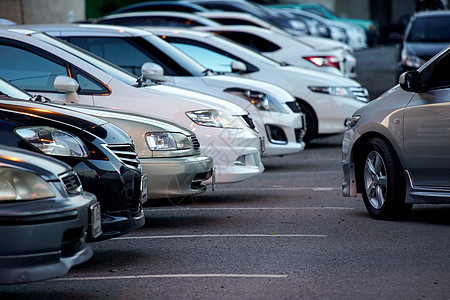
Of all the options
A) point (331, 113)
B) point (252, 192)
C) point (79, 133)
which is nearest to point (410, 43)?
point (331, 113)

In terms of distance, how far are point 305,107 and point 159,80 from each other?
13.3 feet

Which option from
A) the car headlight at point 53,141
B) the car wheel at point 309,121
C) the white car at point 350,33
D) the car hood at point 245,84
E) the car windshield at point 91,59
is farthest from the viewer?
the white car at point 350,33

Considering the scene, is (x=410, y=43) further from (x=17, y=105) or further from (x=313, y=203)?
(x=17, y=105)

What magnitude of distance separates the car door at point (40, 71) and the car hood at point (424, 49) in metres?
10.3

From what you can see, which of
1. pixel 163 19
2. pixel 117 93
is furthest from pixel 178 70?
pixel 163 19

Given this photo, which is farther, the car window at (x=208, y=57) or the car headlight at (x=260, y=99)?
the car window at (x=208, y=57)

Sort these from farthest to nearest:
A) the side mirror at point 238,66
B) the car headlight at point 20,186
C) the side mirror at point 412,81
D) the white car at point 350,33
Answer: the white car at point 350,33 → the side mirror at point 238,66 → the side mirror at point 412,81 → the car headlight at point 20,186

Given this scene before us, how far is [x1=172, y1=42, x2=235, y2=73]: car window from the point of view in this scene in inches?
505

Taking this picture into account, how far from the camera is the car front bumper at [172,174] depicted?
7355 millimetres

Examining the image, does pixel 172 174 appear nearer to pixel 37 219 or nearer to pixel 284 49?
pixel 37 219

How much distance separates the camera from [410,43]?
61.1 feet

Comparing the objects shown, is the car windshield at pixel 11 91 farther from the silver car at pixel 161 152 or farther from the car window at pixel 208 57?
the car window at pixel 208 57

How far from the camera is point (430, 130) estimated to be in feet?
25.2

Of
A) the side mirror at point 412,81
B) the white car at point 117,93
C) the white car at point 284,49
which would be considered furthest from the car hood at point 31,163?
the white car at point 284,49
